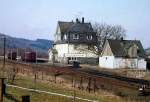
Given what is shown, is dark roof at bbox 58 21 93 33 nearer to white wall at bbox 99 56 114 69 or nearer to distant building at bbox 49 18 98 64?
distant building at bbox 49 18 98 64

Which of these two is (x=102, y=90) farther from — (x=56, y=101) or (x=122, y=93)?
(x=56, y=101)

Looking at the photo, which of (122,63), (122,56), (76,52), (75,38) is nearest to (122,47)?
(122,56)

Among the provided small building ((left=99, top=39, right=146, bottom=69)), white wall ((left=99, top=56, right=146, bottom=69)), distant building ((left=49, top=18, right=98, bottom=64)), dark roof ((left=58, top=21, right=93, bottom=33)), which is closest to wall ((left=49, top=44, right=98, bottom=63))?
distant building ((left=49, top=18, right=98, bottom=64))

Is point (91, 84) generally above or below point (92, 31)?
below

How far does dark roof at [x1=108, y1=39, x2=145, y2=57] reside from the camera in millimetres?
70188

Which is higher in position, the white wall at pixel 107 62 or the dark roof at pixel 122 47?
the dark roof at pixel 122 47

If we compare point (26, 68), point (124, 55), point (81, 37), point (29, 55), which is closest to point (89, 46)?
point (81, 37)

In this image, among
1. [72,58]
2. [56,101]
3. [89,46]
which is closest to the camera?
[56,101]

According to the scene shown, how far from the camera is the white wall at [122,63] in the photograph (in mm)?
68562

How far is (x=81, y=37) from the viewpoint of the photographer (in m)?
85.6

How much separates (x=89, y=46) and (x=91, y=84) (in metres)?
52.4

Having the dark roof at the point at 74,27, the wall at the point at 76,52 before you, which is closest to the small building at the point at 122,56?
the wall at the point at 76,52

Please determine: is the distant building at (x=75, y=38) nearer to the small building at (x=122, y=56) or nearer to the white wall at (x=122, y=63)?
the small building at (x=122, y=56)

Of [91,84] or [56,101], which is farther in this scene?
[91,84]
